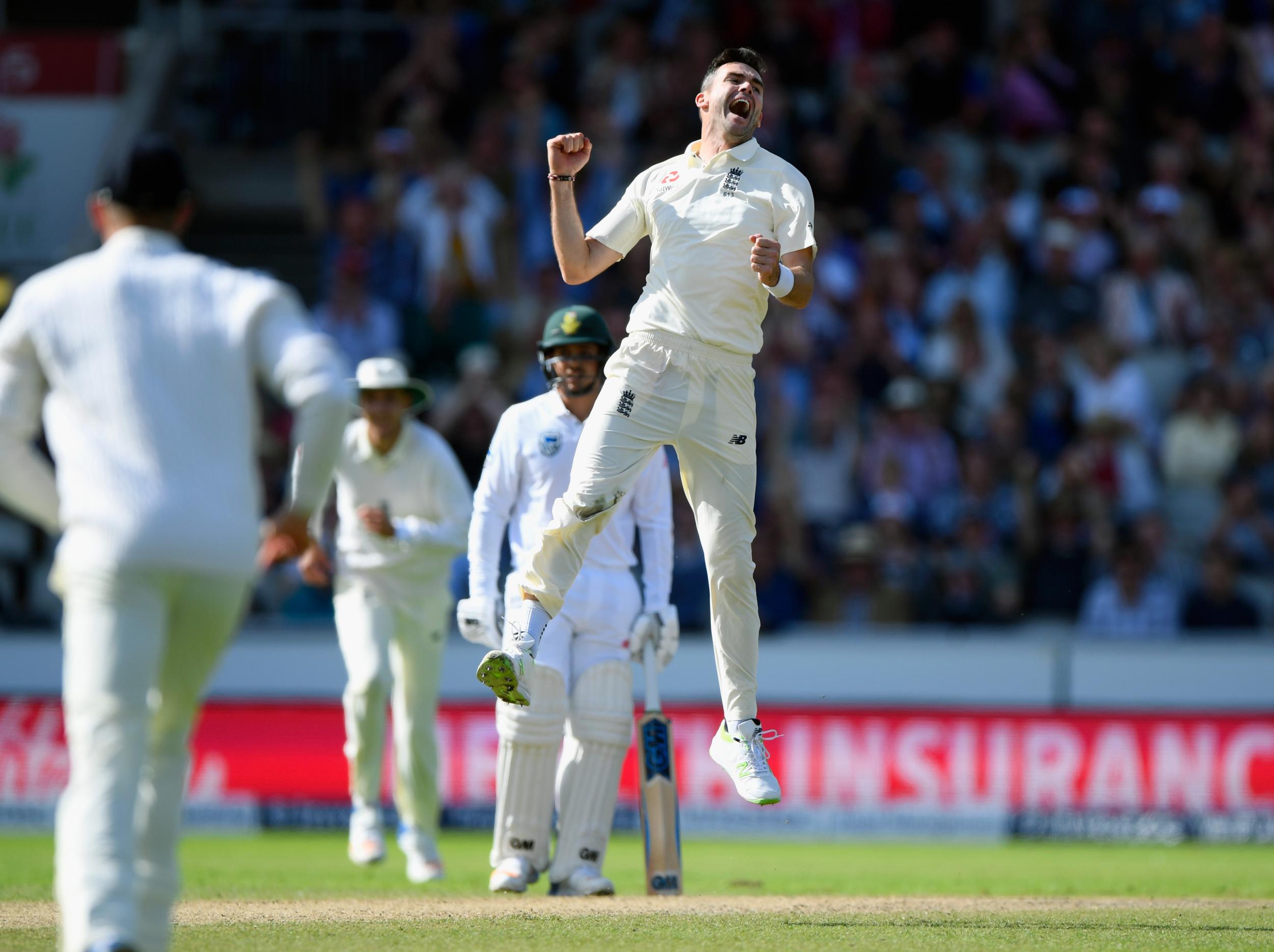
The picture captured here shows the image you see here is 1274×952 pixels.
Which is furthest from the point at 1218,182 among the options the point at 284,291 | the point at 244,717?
the point at 284,291

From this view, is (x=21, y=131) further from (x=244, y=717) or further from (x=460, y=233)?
(x=244, y=717)

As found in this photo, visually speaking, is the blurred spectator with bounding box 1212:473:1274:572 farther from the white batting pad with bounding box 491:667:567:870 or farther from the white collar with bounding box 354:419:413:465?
the white batting pad with bounding box 491:667:567:870

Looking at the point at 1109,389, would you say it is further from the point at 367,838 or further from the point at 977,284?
the point at 367,838

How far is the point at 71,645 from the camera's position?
4.90 metres

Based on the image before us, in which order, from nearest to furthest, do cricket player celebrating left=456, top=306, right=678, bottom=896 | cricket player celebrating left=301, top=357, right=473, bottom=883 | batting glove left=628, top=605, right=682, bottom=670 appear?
cricket player celebrating left=456, top=306, right=678, bottom=896, batting glove left=628, top=605, right=682, bottom=670, cricket player celebrating left=301, top=357, right=473, bottom=883

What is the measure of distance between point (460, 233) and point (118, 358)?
11798 millimetres

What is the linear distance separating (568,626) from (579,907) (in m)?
1.46

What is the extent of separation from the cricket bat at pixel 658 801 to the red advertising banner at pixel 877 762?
14.5 feet

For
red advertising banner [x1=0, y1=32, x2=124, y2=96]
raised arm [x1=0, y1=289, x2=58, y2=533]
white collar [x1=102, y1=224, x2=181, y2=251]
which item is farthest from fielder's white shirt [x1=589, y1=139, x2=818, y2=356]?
red advertising banner [x1=0, y1=32, x2=124, y2=96]

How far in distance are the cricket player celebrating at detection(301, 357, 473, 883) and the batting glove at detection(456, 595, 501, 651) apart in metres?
1.52

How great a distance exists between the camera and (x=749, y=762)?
7.59m

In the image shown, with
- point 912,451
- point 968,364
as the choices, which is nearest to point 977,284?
point 968,364

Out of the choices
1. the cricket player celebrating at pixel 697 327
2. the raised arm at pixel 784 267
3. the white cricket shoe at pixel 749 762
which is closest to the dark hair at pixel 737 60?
the cricket player celebrating at pixel 697 327

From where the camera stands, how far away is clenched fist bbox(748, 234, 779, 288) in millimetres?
6824
